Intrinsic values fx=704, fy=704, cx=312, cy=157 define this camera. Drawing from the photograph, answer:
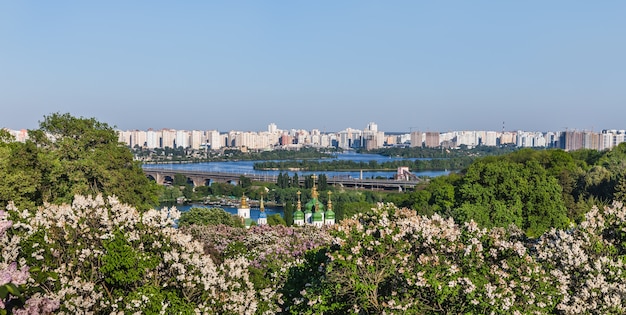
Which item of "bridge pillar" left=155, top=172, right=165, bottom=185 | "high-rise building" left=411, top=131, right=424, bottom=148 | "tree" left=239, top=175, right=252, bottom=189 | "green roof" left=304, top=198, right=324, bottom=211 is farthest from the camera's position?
"high-rise building" left=411, top=131, right=424, bottom=148

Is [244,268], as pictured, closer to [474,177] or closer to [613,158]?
[474,177]

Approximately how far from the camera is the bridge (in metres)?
61.0

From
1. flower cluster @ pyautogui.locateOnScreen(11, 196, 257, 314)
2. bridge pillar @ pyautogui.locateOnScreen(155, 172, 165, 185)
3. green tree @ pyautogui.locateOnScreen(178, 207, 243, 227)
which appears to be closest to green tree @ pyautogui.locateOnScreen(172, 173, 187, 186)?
bridge pillar @ pyautogui.locateOnScreen(155, 172, 165, 185)

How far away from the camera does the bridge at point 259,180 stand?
6097cm

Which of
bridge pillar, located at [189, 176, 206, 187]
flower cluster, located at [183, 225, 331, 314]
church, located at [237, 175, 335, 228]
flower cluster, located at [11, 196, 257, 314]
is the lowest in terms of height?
bridge pillar, located at [189, 176, 206, 187]

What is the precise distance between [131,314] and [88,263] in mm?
926

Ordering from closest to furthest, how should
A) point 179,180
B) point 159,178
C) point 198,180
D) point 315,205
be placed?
1. point 315,205
2. point 179,180
3. point 198,180
4. point 159,178

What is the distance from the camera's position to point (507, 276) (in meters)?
6.71

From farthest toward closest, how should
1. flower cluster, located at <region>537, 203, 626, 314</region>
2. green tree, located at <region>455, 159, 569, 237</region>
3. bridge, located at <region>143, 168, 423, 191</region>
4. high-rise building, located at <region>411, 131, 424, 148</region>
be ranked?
high-rise building, located at <region>411, 131, 424, 148</region>
bridge, located at <region>143, 168, 423, 191</region>
green tree, located at <region>455, 159, 569, 237</region>
flower cluster, located at <region>537, 203, 626, 314</region>

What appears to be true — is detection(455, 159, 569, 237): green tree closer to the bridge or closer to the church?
the church

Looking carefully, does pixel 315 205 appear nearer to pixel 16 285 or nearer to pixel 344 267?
pixel 344 267

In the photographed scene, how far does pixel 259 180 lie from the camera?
210 feet

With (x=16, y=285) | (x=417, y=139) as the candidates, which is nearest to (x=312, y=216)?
(x=16, y=285)

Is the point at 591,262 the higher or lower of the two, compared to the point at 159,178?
higher
